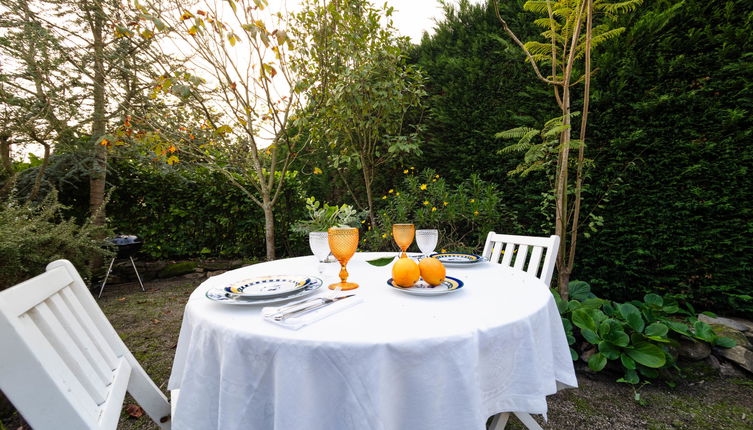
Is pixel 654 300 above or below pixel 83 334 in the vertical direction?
below

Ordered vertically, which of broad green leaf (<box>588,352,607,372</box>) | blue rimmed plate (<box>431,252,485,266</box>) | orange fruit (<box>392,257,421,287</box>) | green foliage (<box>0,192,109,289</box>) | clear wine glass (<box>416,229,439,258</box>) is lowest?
broad green leaf (<box>588,352,607,372</box>)

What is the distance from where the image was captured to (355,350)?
0.64 metres

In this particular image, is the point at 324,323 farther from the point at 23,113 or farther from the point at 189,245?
the point at 189,245

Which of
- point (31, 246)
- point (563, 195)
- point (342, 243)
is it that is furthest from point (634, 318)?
point (31, 246)

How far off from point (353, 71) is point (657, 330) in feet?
11.8

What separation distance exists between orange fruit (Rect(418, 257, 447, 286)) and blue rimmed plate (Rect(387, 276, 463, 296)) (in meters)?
0.02

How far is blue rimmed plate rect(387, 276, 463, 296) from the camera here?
94cm

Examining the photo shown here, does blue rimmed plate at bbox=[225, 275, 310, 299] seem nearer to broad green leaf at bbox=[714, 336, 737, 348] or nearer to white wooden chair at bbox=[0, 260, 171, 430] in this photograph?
white wooden chair at bbox=[0, 260, 171, 430]

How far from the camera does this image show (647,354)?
197 centimetres

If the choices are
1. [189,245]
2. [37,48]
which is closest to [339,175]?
[189,245]

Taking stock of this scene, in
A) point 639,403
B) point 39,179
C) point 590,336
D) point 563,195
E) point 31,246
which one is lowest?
point 639,403

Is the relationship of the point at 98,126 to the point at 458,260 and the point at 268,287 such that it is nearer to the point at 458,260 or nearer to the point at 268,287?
the point at 268,287

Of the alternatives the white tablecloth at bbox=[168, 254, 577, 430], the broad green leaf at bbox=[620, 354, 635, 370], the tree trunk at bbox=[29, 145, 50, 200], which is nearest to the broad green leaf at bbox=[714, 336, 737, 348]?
the broad green leaf at bbox=[620, 354, 635, 370]

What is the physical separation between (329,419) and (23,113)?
16.7ft
